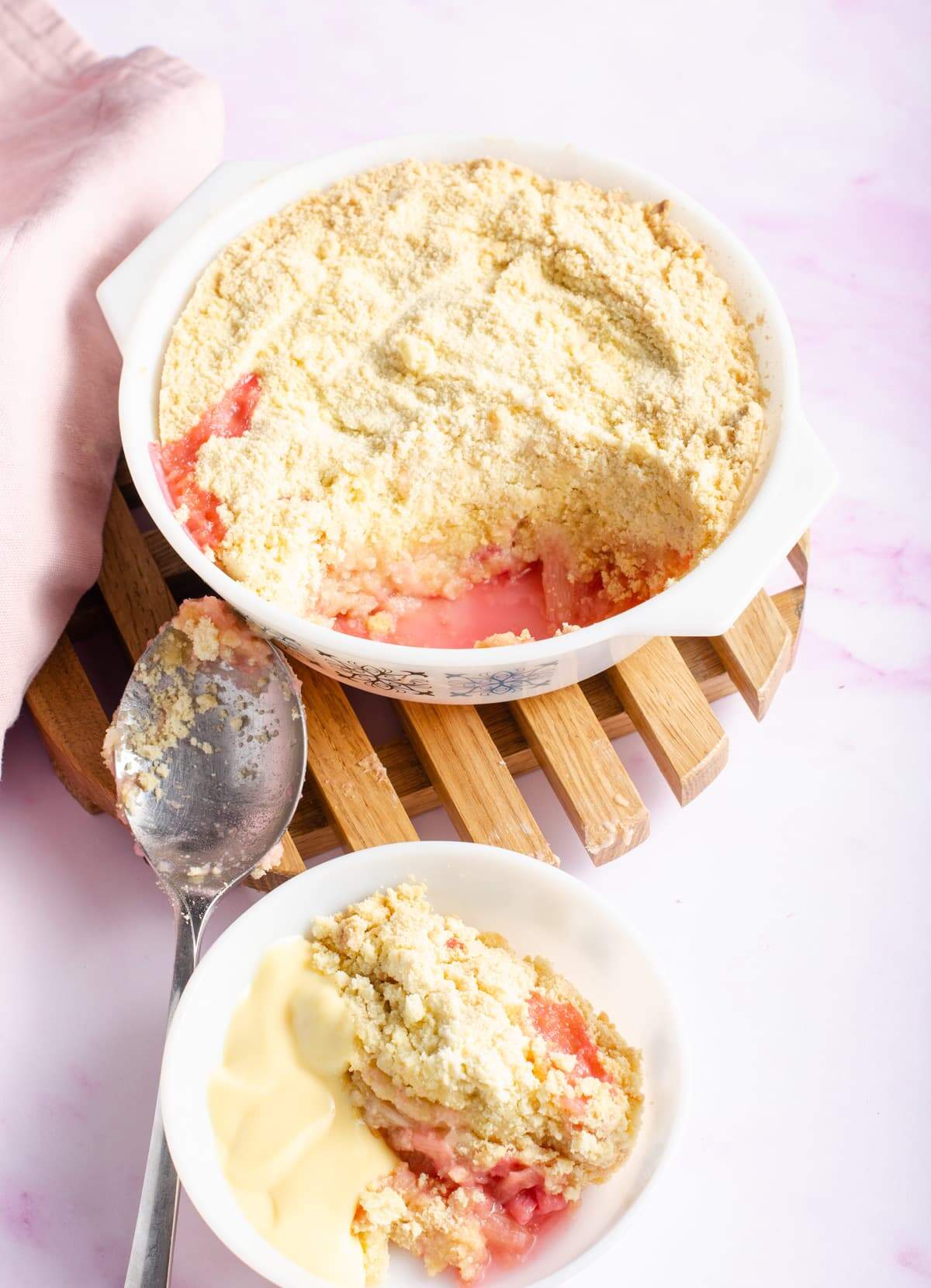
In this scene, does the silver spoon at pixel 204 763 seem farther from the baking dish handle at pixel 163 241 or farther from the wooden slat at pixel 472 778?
the baking dish handle at pixel 163 241

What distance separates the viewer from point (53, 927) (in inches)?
71.2

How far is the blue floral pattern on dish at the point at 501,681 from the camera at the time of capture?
1612mm

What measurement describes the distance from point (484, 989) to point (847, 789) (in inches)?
30.2

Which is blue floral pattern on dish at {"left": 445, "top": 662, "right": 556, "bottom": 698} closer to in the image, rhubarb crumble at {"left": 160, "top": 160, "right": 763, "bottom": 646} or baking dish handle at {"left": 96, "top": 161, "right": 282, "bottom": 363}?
rhubarb crumble at {"left": 160, "top": 160, "right": 763, "bottom": 646}

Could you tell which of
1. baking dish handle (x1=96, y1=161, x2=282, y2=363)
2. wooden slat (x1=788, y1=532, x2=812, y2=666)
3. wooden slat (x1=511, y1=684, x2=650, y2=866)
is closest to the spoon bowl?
wooden slat (x1=511, y1=684, x2=650, y2=866)

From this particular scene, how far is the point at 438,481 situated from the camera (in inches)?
67.9

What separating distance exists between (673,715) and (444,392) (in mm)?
571

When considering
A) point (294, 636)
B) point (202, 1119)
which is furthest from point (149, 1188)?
point (294, 636)

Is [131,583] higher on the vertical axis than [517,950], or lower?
higher

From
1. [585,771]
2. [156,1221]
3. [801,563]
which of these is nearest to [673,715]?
[585,771]

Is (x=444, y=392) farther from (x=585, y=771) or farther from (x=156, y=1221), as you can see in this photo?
(x=156, y=1221)

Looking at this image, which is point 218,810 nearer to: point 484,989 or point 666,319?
point 484,989

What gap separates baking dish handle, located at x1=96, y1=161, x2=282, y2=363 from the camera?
1.79 metres

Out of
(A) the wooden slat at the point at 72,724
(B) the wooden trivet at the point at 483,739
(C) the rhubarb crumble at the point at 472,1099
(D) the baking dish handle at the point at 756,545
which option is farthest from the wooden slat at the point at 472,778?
(A) the wooden slat at the point at 72,724
